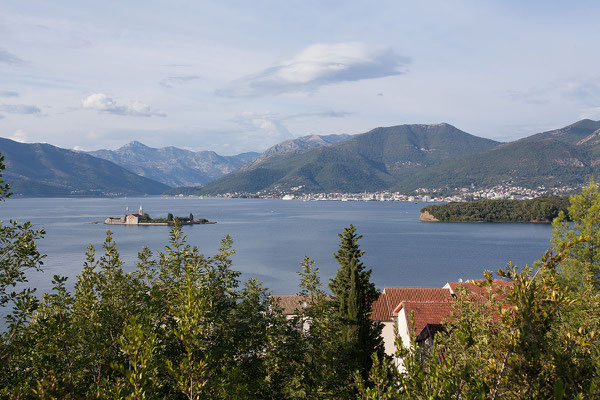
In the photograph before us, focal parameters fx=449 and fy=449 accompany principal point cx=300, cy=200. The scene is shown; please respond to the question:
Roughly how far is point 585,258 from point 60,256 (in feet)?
193

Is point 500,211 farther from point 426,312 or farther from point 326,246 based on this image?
point 426,312

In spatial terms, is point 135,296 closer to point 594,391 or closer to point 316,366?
point 316,366

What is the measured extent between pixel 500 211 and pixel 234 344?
4737 inches

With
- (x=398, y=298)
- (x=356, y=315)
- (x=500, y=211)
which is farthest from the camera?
(x=500, y=211)

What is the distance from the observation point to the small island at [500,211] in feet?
359

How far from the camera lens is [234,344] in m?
8.31

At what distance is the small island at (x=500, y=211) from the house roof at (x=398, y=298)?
94568mm

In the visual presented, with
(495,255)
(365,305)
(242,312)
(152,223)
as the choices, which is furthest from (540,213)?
(242,312)

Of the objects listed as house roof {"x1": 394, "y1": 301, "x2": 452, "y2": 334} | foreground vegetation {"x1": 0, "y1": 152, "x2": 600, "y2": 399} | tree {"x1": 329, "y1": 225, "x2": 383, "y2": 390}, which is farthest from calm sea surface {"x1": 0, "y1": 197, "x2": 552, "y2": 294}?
foreground vegetation {"x1": 0, "y1": 152, "x2": 600, "y2": 399}

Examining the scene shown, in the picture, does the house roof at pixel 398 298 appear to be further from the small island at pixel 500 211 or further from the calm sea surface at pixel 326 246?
the small island at pixel 500 211

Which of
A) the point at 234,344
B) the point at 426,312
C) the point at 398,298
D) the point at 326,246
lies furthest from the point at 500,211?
the point at 234,344

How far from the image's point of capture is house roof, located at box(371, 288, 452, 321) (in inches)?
990

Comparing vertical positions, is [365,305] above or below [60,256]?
above

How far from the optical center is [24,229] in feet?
24.9
